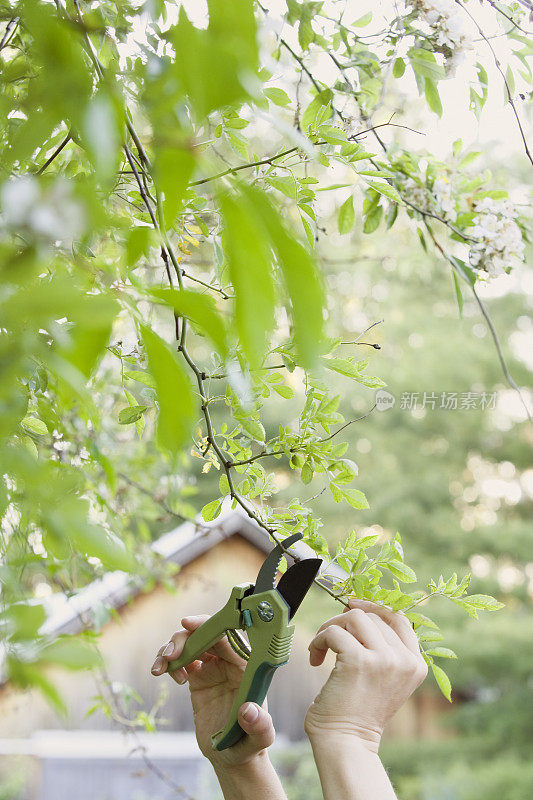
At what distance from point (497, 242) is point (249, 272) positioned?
545 mm

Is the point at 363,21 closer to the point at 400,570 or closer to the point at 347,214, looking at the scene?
the point at 347,214

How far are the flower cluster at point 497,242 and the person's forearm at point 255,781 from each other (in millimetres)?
439

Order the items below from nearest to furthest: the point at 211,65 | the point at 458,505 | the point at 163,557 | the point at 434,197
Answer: the point at 211,65, the point at 434,197, the point at 163,557, the point at 458,505

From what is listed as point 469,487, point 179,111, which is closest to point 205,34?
point 179,111

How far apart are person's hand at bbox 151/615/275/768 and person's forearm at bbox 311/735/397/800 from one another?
8 cm

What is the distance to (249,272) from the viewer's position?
0.42 ft

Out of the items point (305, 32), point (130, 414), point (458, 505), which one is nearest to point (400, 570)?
point (130, 414)

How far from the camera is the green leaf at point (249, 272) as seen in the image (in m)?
0.13

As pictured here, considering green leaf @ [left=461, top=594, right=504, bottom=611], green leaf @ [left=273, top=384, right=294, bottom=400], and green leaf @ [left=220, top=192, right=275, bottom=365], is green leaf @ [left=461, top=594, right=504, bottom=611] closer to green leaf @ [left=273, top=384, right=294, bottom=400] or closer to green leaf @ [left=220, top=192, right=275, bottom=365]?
green leaf @ [left=273, top=384, right=294, bottom=400]

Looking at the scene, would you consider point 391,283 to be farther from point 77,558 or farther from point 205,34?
point 205,34

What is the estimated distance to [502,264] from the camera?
24.5 inches

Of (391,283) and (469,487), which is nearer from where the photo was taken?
(469,487)

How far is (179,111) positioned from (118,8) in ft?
1.16

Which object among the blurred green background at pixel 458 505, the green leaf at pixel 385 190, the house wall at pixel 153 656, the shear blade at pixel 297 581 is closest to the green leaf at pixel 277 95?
the green leaf at pixel 385 190
